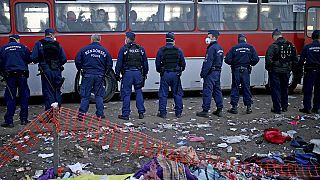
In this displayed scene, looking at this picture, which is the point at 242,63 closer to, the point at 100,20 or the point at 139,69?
the point at 139,69

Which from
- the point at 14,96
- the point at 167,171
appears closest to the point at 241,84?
the point at 14,96

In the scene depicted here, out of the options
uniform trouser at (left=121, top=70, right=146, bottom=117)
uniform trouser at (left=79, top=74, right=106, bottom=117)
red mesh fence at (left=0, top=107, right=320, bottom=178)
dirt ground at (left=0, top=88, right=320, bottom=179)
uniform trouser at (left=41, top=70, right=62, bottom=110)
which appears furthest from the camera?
uniform trouser at (left=121, top=70, right=146, bottom=117)

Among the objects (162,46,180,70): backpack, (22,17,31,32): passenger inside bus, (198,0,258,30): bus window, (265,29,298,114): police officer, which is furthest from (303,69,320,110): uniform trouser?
(22,17,31,32): passenger inside bus

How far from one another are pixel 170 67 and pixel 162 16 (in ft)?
9.25

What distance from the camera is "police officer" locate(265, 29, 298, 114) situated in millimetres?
10422

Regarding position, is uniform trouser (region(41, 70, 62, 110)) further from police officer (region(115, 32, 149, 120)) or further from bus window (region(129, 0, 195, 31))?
bus window (region(129, 0, 195, 31))

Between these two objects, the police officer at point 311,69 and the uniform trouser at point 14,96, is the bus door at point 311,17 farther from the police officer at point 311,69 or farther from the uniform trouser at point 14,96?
the uniform trouser at point 14,96

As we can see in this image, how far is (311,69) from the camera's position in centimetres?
1060

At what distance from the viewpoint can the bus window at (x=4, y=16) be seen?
1116cm

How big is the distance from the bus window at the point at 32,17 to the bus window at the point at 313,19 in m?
8.21

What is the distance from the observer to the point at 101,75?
9805 millimetres

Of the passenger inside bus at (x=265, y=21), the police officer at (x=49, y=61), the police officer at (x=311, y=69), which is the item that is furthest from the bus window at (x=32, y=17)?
the police officer at (x=311, y=69)

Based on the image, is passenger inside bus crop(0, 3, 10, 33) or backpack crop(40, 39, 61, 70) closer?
backpack crop(40, 39, 61, 70)

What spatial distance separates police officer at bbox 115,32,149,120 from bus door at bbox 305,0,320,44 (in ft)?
20.9
